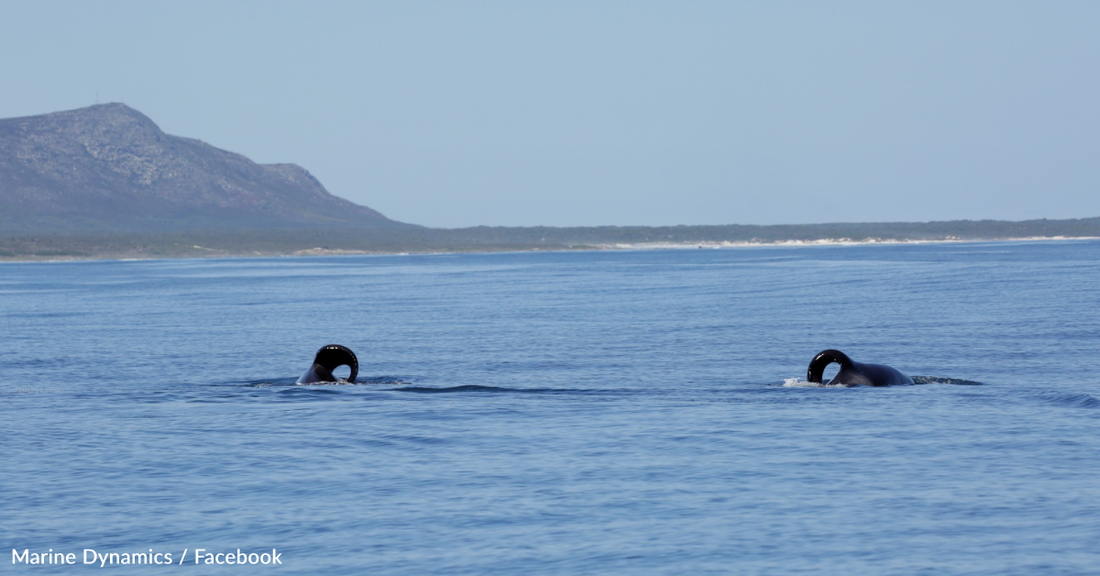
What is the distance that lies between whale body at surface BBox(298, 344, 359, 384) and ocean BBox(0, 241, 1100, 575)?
0.50 m

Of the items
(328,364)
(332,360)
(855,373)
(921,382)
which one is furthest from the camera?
(328,364)

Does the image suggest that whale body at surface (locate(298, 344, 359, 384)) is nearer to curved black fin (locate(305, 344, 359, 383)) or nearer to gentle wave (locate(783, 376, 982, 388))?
curved black fin (locate(305, 344, 359, 383))

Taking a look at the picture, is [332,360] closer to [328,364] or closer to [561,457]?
[328,364]

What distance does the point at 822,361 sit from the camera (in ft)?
84.8

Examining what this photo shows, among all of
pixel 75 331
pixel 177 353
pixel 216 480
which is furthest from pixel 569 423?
pixel 75 331

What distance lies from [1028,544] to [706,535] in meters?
3.22

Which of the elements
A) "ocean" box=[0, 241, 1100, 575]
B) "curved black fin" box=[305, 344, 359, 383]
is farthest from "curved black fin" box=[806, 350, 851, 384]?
"curved black fin" box=[305, 344, 359, 383]

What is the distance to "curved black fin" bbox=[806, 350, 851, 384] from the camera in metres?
25.5

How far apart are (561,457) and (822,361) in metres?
9.54

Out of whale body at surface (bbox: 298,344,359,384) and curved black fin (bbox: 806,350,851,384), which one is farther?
whale body at surface (bbox: 298,344,359,384)

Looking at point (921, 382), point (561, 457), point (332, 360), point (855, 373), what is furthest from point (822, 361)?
point (332, 360)

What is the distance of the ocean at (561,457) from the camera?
13047mm

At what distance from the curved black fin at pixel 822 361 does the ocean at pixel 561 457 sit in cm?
50

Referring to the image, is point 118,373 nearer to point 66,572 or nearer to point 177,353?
point 177,353
